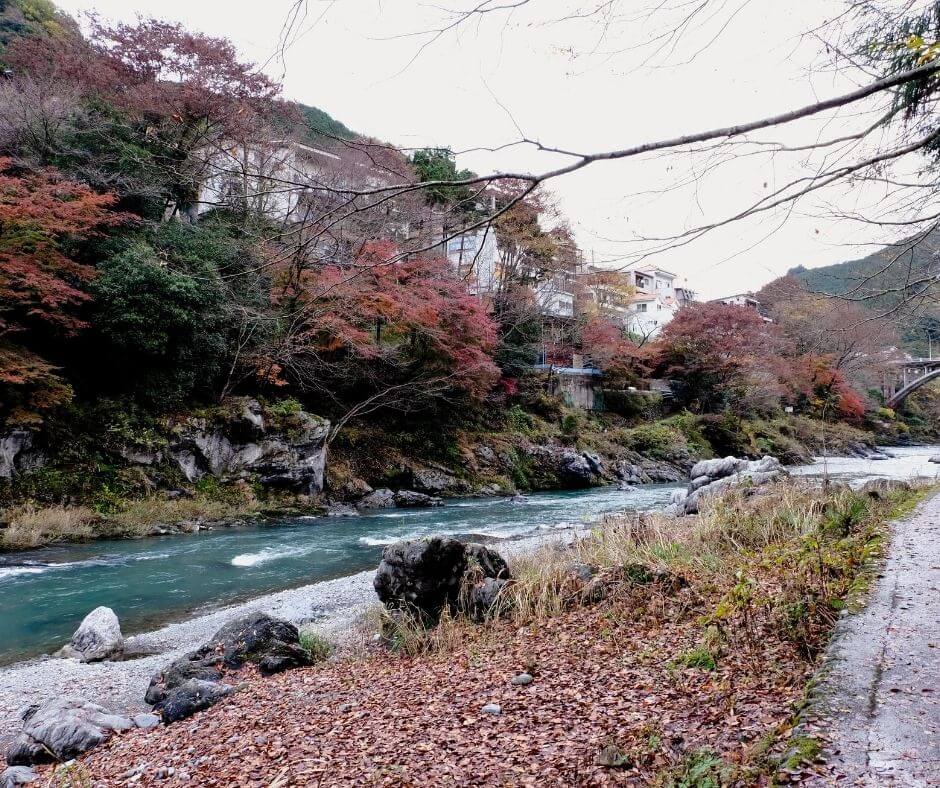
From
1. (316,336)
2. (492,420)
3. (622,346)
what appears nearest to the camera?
(316,336)

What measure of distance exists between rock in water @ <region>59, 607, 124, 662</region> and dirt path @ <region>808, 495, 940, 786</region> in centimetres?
700

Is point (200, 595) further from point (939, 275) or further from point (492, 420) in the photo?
point (492, 420)

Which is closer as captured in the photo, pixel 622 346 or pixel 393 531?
pixel 393 531

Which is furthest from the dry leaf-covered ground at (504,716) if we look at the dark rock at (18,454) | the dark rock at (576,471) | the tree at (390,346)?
the dark rock at (576,471)

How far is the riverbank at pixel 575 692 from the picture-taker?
265 centimetres

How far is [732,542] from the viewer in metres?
6.02

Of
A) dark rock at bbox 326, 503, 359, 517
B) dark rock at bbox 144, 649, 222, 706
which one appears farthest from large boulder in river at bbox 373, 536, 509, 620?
dark rock at bbox 326, 503, 359, 517

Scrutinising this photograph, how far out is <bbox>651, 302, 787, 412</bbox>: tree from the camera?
103 ft

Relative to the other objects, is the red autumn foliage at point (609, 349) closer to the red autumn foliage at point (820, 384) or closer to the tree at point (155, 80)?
the red autumn foliage at point (820, 384)

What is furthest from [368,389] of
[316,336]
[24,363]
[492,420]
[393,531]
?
[24,363]

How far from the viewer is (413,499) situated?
18.4m

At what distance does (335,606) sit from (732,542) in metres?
5.05

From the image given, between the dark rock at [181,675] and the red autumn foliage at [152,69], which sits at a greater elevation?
the red autumn foliage at [152,69]

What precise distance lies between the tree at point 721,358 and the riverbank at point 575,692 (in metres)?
28.0
